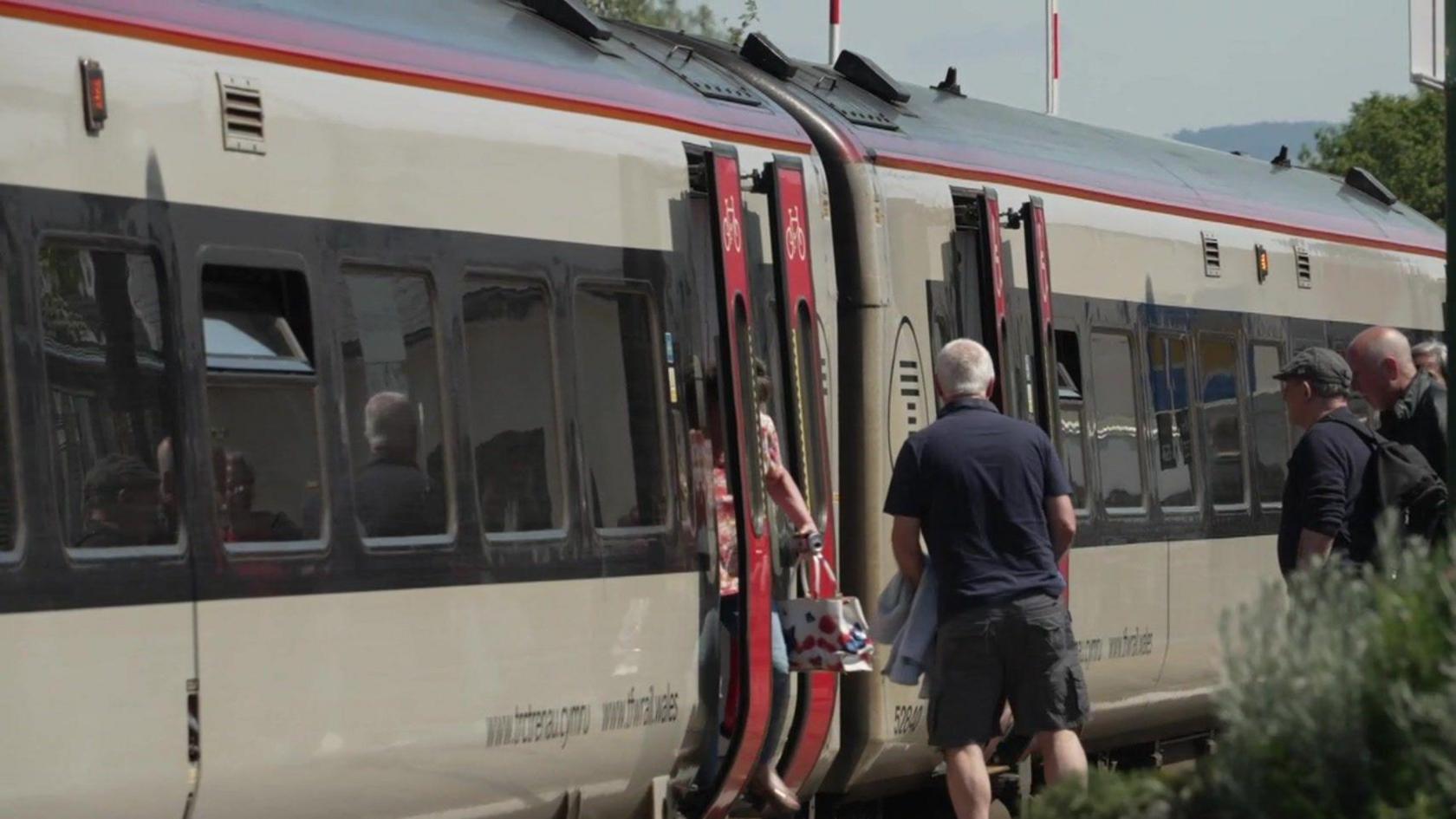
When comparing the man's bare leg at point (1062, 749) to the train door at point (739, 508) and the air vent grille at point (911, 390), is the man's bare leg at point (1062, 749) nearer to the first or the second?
the train door at point (739, 508)

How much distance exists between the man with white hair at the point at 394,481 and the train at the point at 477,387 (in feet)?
0.04

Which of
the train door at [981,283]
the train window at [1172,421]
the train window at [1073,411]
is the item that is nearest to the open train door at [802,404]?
the train door at [981,283]

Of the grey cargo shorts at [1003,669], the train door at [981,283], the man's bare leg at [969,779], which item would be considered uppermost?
the train door at [981,283]

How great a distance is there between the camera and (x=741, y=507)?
29.2 feet

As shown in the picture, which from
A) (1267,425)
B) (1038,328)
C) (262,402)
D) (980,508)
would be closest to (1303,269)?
(1267,425)

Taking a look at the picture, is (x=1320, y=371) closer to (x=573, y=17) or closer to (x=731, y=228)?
(x=731, y=228)

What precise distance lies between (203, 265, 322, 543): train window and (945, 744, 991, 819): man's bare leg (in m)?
2.39

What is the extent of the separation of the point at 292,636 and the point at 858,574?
330 centimetres

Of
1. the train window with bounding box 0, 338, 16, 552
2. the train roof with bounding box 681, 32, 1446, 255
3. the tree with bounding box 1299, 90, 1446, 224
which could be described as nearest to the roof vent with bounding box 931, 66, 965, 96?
the train roof with bounding box 681, 32, 1446, 255

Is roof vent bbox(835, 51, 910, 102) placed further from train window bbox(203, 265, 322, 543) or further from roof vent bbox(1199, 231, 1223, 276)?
train window bbox(203, 265, 322, 543)

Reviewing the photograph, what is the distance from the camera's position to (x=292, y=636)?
7.05 metres

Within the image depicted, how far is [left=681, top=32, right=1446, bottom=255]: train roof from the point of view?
1058cm

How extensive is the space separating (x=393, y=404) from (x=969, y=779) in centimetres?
228

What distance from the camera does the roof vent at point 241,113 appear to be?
7082mm
